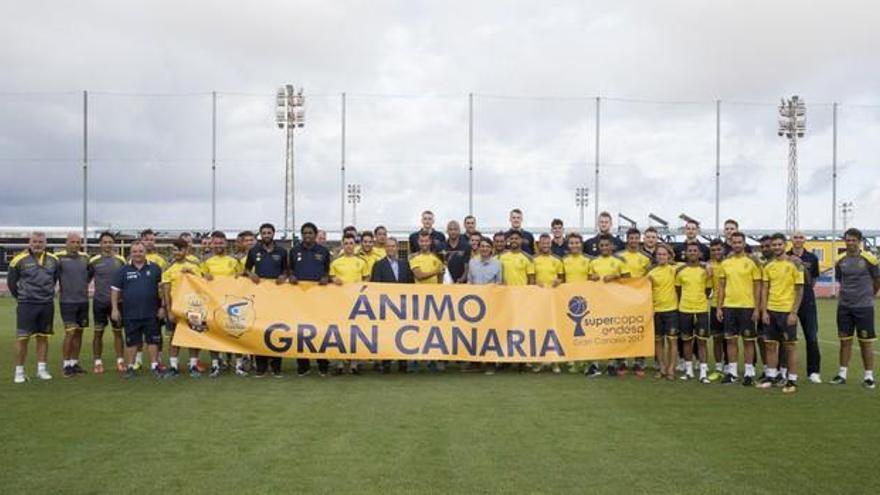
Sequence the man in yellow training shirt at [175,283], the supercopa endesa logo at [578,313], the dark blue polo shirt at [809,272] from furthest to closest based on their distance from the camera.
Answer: the supercopa endesa logo at [578,313] < the man in yellow training shirt at [175,283] < the dark blue polo shirt at [809,272]

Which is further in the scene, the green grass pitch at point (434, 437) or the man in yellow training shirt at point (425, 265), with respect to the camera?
the man in yellow training shirt at point (425, 265)

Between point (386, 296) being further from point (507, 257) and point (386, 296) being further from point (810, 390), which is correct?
point (810, 390)

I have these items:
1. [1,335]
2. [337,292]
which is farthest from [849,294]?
[1,335]

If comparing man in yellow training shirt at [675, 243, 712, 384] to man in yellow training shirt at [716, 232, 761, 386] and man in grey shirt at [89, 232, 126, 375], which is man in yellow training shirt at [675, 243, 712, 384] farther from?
man in grey shirt at [89, 232, 126, 375]

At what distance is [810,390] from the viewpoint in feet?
27.6

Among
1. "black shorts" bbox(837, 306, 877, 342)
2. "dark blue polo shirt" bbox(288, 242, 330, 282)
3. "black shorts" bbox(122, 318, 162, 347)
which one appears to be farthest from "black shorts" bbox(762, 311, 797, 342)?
"black shorts" bbox(122, 318, 162, 347)

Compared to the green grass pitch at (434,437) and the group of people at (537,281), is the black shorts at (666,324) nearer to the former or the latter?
the group of people at (537,281)

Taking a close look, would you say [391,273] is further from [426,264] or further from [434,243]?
[434,243]

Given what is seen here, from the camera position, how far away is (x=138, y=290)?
9477 mm

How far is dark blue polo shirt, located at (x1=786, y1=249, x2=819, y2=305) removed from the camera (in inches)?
360

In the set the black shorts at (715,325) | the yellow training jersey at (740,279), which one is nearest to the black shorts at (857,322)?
the yellow training jersey at (740,279)

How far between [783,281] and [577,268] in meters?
2.58

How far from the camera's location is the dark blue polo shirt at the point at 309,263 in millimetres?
9750

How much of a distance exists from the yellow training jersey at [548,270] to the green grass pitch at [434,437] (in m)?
1.68
